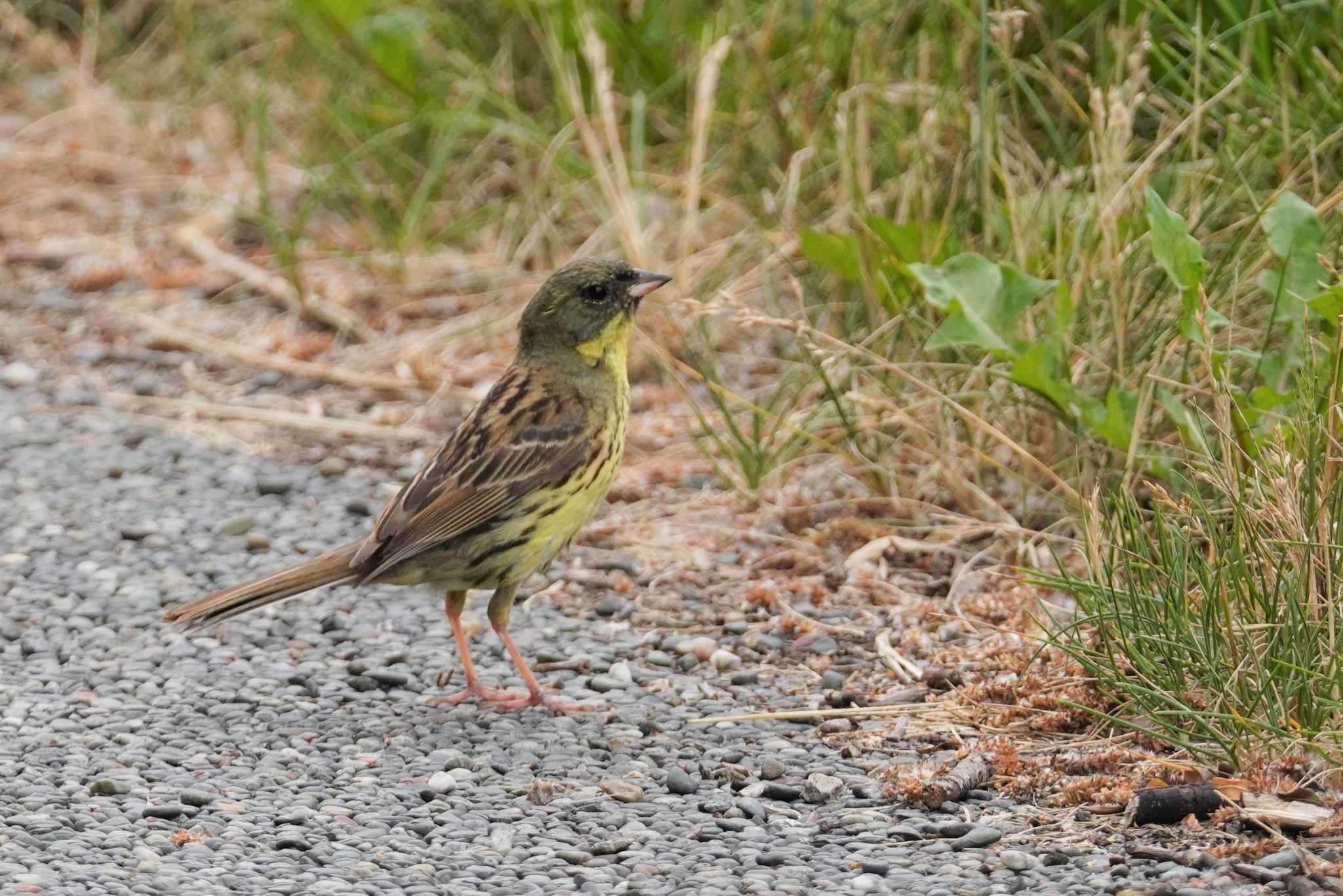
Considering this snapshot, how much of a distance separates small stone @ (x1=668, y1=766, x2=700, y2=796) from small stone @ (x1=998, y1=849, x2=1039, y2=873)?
2.88ft

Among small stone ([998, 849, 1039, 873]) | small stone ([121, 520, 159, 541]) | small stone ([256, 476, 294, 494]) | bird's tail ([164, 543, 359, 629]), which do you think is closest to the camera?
small stone ([998, 849, 1039, 873])

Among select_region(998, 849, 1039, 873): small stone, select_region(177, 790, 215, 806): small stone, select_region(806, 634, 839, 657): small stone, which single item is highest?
select_region(177, 790, 215, 806): small stone

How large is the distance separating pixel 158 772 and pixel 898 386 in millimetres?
2965

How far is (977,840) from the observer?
4.30 metres

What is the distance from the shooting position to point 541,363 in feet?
19.5

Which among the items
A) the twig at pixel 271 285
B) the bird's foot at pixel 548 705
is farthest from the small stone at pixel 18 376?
the bird's foot at pixel 548 705

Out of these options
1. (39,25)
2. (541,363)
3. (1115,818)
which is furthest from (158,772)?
(39,25)

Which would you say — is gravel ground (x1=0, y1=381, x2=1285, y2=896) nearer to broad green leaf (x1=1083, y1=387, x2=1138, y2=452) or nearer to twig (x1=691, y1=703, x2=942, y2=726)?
twig (x1=691, y1=703, x2=942, y2=726)

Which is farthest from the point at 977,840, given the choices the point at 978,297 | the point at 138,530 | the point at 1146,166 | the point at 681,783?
the point at 138,530

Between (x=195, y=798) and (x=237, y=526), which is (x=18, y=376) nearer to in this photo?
(x=237, y=526)

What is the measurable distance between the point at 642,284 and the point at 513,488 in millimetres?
850

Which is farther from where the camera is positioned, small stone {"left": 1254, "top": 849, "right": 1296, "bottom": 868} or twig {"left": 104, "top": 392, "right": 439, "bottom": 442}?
twig {"left": 104, "top": 392, "right": 439, "bottom": 442}

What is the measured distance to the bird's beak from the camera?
19.4 feet

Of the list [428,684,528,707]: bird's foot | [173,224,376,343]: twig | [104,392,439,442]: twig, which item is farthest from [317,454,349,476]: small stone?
[428,684,528,707]: bird's foot
